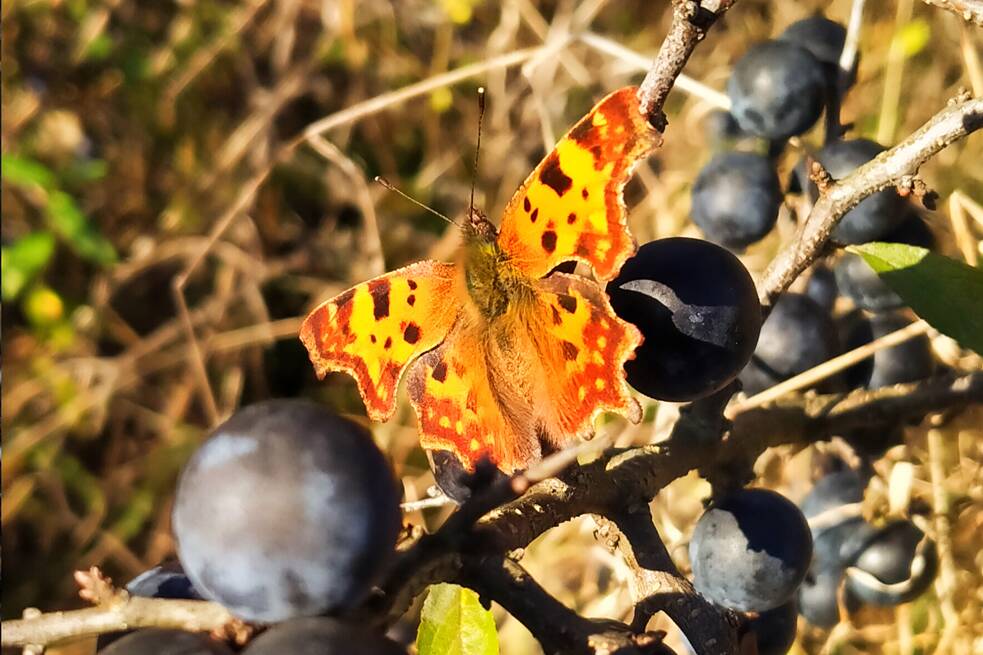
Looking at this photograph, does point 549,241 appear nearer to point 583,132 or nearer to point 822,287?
point 583,132

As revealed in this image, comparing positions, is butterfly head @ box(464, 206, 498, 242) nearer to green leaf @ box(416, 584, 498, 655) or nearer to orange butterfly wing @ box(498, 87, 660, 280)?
orange butterfly wing @ box(498, 87, 660, 280)

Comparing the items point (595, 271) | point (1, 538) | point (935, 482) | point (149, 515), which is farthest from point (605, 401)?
point (1, 538)

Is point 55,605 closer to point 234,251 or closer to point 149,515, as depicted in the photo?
point 149,515

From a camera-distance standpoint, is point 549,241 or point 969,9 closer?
point 969,9

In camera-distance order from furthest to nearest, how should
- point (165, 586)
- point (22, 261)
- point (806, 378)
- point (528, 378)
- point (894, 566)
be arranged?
1. point (22, 261)
2. point (894, 566)
3. point (806, 378)
4. point (528, 378)
5. point (165, 586)

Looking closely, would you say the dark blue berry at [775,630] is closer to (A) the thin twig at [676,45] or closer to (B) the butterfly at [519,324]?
(B) the butterfly at [519,324]

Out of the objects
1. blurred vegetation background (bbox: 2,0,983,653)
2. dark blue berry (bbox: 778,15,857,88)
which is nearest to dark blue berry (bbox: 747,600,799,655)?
dark blue berry (bbox: 778,15,857,88)

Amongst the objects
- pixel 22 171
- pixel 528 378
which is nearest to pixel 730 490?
pixel 528 378
